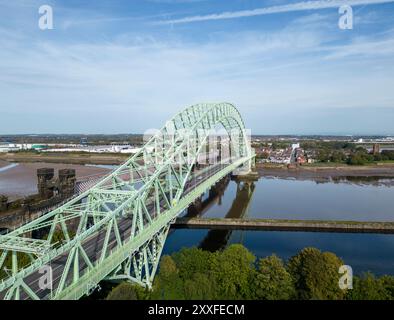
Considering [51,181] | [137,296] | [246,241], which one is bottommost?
[246,241]

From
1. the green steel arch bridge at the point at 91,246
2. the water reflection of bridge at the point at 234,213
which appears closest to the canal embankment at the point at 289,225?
the water reflection of bridge at the point at 234,213

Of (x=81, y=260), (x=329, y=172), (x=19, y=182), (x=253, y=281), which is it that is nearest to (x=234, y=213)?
(x=253, y=281)

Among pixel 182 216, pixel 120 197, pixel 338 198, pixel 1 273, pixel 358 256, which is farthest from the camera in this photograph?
pixel 338 198

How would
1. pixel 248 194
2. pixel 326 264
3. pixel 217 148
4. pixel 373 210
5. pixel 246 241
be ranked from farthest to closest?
pixel 217 148, pixel 248 194, pixel 373 210, pixel 246 241, pixel 326 264

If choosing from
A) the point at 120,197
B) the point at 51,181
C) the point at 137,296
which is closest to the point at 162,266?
the point at 137,296

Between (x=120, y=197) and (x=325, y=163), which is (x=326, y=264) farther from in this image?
(x=325, y=163)

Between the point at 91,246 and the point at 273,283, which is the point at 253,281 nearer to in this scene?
the point at 273,283

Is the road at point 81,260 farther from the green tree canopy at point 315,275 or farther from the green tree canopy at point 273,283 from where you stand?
the green tree canopy at point 315,275

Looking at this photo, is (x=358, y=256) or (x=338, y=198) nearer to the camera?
(x=358, y=256)
